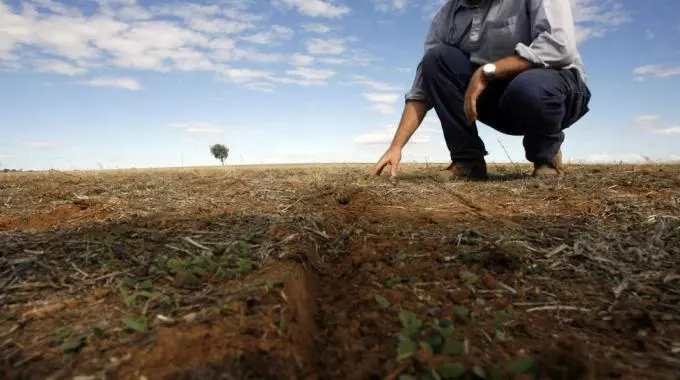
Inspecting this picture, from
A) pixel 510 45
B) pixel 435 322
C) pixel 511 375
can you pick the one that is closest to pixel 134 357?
pixel 435 322

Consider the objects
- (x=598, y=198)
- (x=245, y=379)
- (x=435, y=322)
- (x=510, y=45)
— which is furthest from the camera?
(x=510, y=45)

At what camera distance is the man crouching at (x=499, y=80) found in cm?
372

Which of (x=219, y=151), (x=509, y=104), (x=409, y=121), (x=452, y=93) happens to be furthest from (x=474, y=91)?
(x=219, y=151)

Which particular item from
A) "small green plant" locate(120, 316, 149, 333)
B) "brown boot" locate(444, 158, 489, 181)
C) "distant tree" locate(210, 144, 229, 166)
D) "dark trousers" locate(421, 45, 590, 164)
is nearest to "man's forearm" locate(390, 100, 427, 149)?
"dark trousers" locate(421, 45, 590, 164)

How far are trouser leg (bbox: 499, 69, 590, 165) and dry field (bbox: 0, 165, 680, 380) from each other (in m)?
1.12

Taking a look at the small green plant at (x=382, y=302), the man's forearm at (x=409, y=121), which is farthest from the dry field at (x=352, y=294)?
the man's forearm at (x=409, y=121)

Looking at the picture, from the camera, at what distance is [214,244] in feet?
6.68

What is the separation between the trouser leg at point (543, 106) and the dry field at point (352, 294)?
112cm

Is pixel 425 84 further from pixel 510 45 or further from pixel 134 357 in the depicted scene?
pixel 134 357

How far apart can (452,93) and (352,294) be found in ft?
10.5

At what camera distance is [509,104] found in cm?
396

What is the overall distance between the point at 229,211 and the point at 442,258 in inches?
59.3

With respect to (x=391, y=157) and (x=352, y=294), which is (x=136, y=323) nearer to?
(x=352, y=294)

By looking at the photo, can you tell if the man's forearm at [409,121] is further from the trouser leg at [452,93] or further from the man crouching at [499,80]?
the trouser leg at [452,93]
